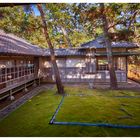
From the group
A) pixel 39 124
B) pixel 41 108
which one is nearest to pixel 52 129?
pixel 39 124

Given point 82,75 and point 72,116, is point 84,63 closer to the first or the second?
point 82,75

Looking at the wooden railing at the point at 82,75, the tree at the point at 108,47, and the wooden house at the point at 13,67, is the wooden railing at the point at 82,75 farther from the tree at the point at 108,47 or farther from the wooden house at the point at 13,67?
the tree at the point at 108,47

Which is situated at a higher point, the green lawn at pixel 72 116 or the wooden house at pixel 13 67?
the wooden house at pixel 13 67

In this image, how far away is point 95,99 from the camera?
378 inches

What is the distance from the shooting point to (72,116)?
6871 mm

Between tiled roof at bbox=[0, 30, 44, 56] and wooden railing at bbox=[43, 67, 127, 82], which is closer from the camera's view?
tiled roof at bbox=[0, 30, 44, 56]


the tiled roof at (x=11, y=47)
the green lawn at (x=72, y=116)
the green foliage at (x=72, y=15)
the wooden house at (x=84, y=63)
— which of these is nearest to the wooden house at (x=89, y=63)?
the wooden house at (x=84, y=63)

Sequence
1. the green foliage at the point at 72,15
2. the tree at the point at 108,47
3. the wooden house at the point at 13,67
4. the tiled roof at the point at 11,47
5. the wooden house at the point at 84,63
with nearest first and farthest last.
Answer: the tiled roof at the point at 11,47 → the wooden house at the point at 13,67 → the green foliage at the point at 72,15 → the tree at the point at 108,47 → the wooden house at the point at 84,63

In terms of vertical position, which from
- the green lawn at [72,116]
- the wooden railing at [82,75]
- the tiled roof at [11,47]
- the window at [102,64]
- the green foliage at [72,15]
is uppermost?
the green foliage at [72,15]

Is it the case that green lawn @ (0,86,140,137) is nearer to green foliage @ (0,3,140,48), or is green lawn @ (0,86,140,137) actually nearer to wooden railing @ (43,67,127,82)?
green foliage @ (0,3,140,48)

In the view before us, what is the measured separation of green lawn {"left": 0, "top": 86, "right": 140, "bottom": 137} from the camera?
5.46 m

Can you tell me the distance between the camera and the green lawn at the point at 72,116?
5457 mm

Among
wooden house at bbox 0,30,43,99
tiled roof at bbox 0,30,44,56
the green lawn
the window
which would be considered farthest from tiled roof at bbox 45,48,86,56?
the green lawn

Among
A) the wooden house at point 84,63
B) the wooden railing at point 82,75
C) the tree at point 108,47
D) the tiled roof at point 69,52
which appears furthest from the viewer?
the tiled roof at point 69,52
